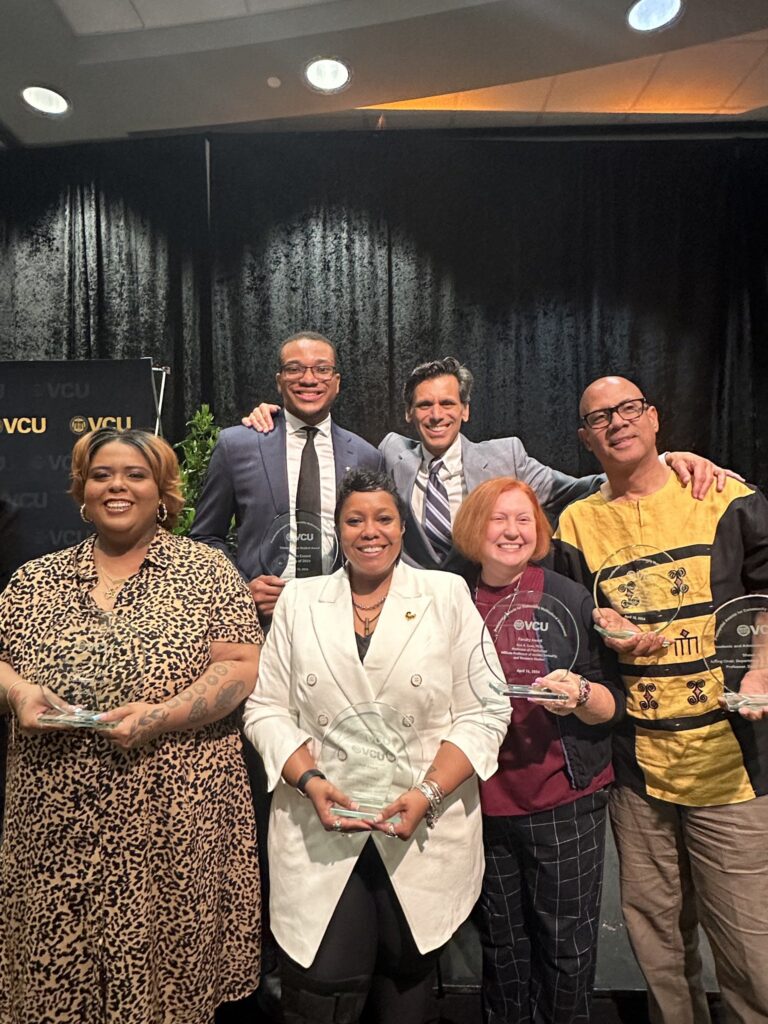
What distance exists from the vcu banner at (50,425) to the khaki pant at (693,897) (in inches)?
91.4

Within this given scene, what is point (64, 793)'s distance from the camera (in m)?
1.68

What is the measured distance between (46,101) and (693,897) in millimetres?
4030

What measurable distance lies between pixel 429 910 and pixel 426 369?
1.64 m

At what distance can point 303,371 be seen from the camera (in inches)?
90.2

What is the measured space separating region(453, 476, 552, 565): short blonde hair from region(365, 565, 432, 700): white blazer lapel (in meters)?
0.21

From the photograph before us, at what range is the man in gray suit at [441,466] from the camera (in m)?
2.27

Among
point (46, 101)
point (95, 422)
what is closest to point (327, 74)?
point (46, 101)

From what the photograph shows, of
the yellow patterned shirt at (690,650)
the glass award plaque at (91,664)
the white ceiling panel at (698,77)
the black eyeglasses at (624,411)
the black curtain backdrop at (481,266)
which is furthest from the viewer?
the black curtain backdrop at (481,266)

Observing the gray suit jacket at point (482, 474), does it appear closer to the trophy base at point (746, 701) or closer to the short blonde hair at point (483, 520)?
the short blonde hair at point (483, 520)

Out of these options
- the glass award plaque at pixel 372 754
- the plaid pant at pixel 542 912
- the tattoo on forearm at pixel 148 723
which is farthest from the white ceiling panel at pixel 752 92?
the tattoo on forearm at pixel 148 723

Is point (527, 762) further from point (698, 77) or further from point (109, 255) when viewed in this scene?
point (698, 77)

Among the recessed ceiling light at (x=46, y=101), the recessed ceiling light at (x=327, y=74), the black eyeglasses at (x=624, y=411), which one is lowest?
the black eyeglasses at (x=624, y=411)

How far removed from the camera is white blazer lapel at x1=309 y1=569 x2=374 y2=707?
1678mm

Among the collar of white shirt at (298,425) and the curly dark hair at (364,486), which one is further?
the collar of white shirt at (298,425)
